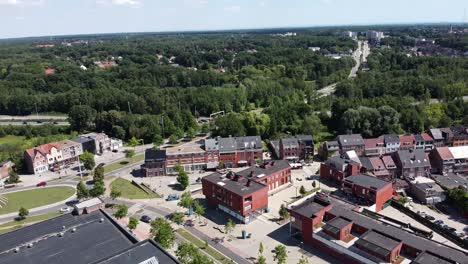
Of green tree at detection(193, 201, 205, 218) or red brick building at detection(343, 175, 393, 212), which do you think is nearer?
green tree at detection(193, 201, 205, 218)

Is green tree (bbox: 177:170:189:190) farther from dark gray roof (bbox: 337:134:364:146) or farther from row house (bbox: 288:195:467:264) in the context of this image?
dark gray roof (bbox: 337:134:364:146)

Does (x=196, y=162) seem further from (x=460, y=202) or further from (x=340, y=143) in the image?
(x=460, y=202)

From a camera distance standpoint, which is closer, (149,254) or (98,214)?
(149,254)

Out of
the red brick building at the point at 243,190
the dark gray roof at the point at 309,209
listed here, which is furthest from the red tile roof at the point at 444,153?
the dark gray roof at the point at 309,209

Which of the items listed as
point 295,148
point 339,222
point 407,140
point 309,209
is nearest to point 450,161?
point 407,140

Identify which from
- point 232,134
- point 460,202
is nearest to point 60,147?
point 232,134

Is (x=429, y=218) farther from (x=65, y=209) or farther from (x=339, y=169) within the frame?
(x=65, y=209)

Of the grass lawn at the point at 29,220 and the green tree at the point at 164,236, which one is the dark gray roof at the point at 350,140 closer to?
the green tree at the point at 164,236

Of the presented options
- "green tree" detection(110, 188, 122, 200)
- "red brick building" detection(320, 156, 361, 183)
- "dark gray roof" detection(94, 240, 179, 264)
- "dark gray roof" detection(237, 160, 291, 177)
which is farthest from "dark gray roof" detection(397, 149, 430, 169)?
"green tree" detection(110, 188, 122, 200)

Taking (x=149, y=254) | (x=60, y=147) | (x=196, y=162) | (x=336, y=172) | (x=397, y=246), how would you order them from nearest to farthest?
(x=149, y=254), (x=397, y=246), (x=336, y=172), (x=196, y=162), (x=60, y=147)
